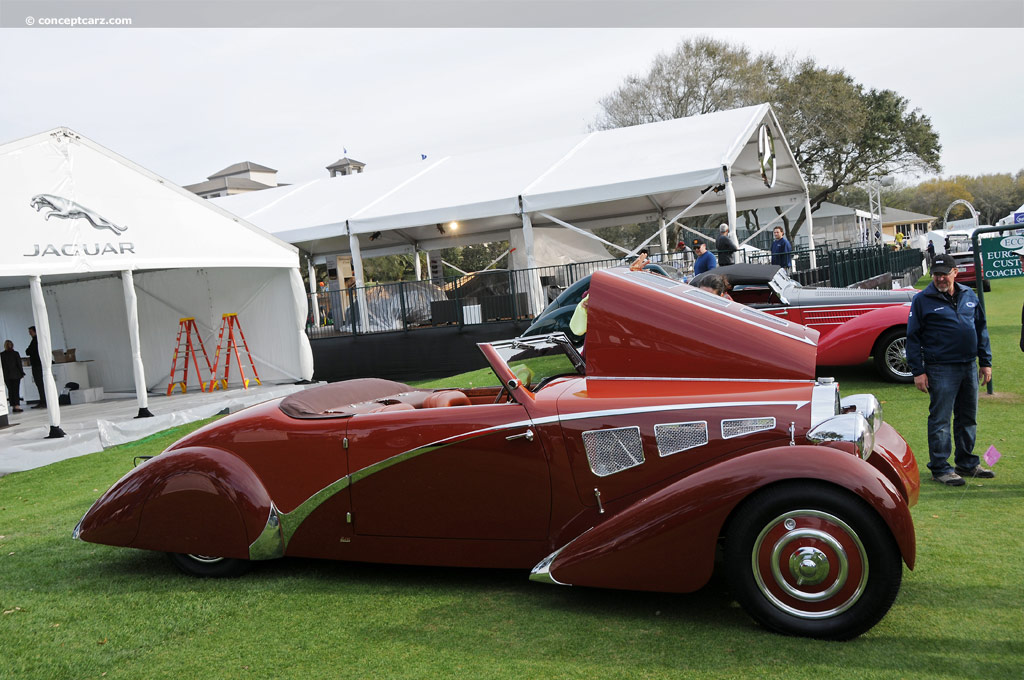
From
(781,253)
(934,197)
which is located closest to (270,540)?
(781,253)

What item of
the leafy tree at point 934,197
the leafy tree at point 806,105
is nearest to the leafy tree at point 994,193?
the leafy tree at point 934,197

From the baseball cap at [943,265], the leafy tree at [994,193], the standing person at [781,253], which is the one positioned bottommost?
the baseball cap at [943,265]

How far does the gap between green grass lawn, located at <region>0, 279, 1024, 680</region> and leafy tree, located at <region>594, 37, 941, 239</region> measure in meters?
33.9

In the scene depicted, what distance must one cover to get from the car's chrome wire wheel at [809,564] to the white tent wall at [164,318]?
13555mm

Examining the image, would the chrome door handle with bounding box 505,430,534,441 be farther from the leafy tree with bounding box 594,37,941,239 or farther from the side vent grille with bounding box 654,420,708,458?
the leafy tree with bounding box 594,37,941,239

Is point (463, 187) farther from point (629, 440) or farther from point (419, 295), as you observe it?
point (629, 440)

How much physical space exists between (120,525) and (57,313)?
1574cm

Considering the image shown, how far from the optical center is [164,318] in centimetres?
1686

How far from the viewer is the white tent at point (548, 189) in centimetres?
1573

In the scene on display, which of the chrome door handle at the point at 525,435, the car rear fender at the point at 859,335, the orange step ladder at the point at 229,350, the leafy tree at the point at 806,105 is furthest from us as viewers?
the leafy tree at the point at 806,105

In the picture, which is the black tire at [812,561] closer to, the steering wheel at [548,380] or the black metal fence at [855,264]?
the steering wheel at [548,380]

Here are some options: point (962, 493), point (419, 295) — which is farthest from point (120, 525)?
point (419, 295)

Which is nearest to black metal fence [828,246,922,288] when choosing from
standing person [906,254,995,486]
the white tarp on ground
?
the white tarp on ground

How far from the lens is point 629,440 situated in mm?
3686
